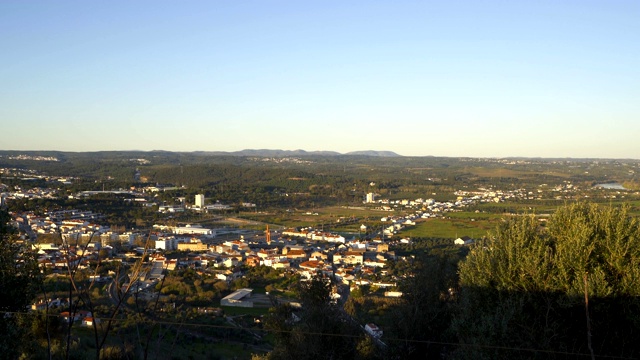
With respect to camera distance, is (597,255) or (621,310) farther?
(597,255)

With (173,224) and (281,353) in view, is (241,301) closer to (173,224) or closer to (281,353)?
(281,353)

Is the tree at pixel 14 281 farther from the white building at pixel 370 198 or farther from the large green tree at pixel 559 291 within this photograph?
the white building at pixel 370 198

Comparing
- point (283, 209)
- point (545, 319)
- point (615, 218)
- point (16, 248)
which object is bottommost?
point (283, 209)

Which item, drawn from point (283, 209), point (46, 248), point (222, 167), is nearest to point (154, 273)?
point (46, 248)

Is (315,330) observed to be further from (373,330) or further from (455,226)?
(455,226)

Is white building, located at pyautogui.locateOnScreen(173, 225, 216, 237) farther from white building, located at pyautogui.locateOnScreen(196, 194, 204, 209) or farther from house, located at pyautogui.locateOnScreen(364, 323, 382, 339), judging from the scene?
house, located at pyautogui.locateOnScreen(364, 323, 382, 339)

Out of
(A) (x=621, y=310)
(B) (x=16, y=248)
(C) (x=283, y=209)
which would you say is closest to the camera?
(A) (x=621, y=310)
